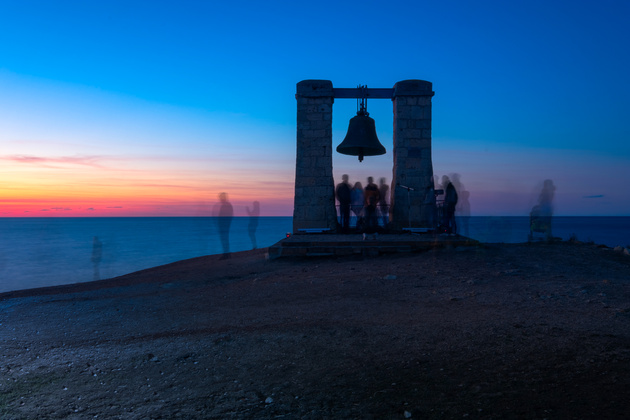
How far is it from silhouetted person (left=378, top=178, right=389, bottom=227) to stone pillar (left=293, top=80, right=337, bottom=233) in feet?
4.80

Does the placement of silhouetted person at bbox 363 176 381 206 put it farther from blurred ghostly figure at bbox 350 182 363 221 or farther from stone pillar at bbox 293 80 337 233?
stone pillar at bbox 293 80 337 233

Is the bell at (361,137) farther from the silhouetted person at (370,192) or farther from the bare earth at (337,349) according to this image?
the bare earth at (337,349)

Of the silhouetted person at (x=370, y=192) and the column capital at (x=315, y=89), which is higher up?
the column capital at (x=315, y=89)

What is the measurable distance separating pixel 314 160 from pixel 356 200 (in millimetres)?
1650

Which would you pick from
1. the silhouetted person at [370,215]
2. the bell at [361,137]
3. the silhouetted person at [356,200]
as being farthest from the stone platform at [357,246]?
the silhouetted person at [356,200]

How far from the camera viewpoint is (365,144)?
10234 mm

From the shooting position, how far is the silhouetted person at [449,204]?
11.6 meters

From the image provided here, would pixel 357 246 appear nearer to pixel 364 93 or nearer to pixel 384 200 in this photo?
pixel 384 200

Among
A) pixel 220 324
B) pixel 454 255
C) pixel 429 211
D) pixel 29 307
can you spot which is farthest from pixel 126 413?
pixel 429 211

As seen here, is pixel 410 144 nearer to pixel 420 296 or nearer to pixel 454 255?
pixel 454 255

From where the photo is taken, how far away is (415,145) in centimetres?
1192

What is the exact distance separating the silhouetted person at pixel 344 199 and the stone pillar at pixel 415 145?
141 cm

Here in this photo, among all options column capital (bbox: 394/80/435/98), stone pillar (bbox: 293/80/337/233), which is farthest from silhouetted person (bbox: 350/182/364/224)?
column capital (bbox: 394/80/435/98)

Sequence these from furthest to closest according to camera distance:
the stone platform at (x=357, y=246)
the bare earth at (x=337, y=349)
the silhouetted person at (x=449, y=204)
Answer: the silhouetted person at (x=449, y=204)
the stone platform at (x=357, y=246)
the bare earth at (x=337, y=349)
